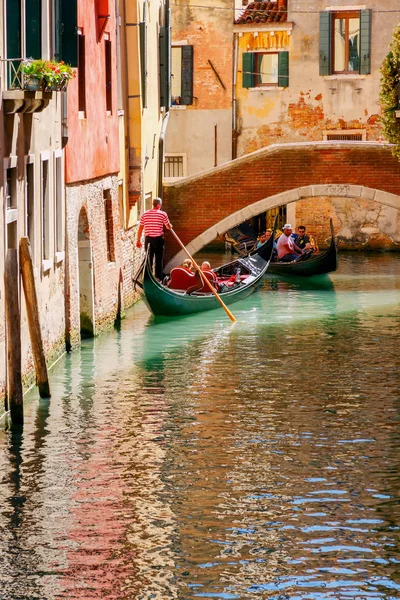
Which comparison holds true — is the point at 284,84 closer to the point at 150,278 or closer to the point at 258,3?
the point at 258,3

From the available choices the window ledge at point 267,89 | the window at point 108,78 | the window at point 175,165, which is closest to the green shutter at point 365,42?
the window ledge at point 267,89

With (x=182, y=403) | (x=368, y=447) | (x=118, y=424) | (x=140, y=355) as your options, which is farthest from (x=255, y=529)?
(x=140, y=355)

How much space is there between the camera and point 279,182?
1952 cm

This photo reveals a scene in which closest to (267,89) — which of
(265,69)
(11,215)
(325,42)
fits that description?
(265,69)

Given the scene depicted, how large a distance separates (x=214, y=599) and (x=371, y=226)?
17705 millimetres

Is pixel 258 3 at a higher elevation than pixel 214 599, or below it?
higher

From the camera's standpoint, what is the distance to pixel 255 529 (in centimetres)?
686

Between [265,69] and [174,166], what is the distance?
2.25 meters

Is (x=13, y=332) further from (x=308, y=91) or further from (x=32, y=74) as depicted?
(x=308, y=91)

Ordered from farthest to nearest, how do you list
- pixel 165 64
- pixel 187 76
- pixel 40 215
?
pixel 187 76
pixel 165 64
pixel 40 215

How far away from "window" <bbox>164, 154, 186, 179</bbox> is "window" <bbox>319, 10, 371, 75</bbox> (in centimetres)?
279

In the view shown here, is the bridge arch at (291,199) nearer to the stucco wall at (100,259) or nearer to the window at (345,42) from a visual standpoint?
the stucco wall at (100,259)

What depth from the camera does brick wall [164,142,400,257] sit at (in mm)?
19344

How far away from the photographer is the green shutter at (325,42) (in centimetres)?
2238
